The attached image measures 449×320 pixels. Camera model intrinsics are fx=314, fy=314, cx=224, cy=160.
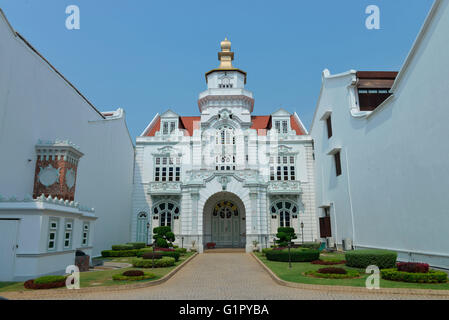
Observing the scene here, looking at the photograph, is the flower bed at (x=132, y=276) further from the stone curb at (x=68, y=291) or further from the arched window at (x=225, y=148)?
the arched window at (x=225, y=148)

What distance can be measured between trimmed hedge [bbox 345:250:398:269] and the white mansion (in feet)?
5.32

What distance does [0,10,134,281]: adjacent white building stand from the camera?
14.9 m

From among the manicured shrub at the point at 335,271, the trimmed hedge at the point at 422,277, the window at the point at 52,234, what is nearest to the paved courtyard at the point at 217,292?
the trimmed hedge at the point at 422,277

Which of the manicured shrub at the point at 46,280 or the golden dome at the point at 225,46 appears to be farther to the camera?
the golden dome at the point at 225,46

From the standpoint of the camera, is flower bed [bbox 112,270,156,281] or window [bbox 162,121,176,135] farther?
window [bbox 162,121,176,135]

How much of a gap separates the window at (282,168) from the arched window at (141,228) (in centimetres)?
1532

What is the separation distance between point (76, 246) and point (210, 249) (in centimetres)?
1620

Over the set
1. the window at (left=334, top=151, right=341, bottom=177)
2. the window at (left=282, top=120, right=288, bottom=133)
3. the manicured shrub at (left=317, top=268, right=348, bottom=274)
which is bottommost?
the manicured shrub at (left=317, top=268, right=348, bottom=274)

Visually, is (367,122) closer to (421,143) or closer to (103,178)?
(421,143)

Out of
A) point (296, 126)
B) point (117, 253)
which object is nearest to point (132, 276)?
point (117, 253)

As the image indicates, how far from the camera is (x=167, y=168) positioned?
37.0 metres

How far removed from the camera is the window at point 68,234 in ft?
57.1

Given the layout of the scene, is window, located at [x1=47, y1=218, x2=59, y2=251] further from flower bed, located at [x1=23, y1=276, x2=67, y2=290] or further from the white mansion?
flower bed, located at [x1=23, y1=276, x2=67, y2=290]

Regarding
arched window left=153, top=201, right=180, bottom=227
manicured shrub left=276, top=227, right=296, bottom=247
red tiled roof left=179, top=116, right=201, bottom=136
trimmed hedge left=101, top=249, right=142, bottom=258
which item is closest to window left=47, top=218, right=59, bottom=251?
trimmed hedge left=101, top=249, right=142, bottom=258
